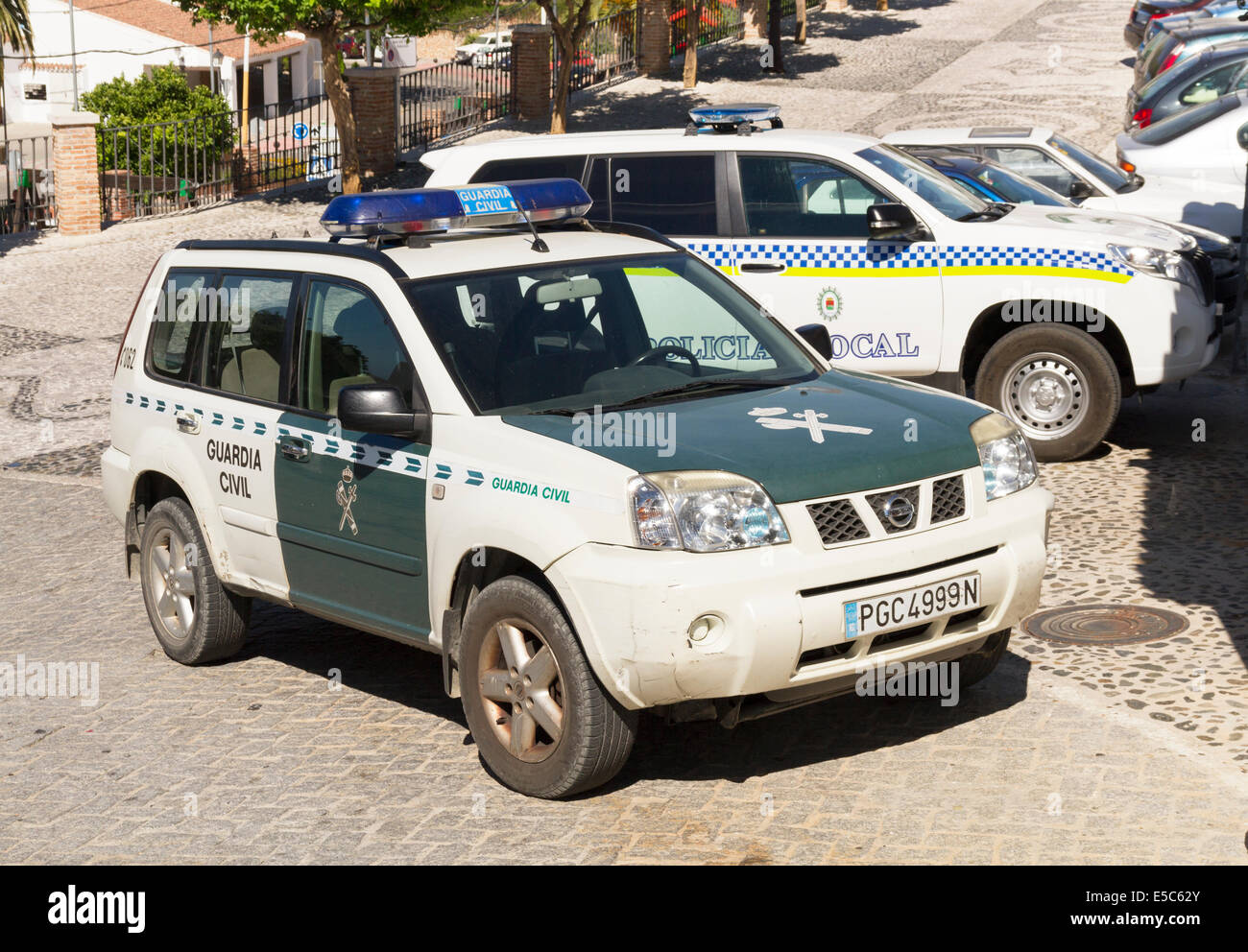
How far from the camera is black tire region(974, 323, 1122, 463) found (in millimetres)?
9883

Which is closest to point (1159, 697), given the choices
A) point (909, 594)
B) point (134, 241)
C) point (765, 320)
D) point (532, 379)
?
point (909, 594)

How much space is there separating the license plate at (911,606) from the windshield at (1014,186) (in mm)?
7231

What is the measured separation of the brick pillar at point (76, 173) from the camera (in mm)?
25141

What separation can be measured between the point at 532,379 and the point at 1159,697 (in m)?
2.73

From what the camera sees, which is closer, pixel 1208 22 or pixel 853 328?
pixel 853 328

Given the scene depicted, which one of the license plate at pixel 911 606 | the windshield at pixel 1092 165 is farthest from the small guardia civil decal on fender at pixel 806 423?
the windshield at pixel 1092 165

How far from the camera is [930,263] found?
998 centimetres

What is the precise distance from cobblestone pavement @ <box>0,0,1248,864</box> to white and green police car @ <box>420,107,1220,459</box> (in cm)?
68

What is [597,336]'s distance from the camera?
622 cm

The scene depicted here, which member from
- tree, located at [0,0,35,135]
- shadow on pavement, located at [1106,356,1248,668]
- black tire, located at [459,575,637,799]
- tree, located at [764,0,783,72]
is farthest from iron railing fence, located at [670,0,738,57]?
black tire, located at [459,575,637,799]

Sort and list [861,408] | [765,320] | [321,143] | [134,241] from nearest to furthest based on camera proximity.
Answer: [861,408] → [765,320] → [134,241] → [321,143]

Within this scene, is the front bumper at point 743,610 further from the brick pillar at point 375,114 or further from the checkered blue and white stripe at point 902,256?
the brick pillar at point 375,114

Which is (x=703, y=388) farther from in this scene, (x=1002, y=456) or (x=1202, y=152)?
(x=1202, y=152)
